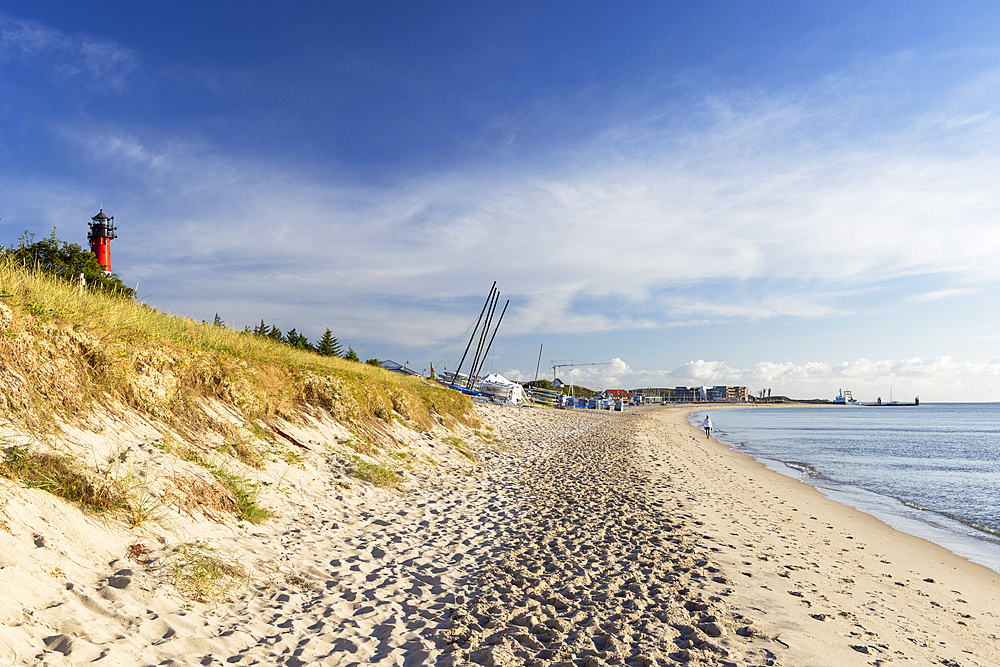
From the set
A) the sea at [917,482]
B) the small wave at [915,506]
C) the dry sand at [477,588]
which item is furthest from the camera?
the small wave at [915,506]

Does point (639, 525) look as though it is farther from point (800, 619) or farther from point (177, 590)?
point (177, 590)

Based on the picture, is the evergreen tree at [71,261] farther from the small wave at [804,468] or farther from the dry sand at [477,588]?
the small wave at [804,468]

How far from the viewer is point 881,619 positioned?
6602 millimetres

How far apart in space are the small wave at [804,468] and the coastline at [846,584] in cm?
882

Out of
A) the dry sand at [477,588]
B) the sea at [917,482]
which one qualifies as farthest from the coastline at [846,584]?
the sea at [917,482]

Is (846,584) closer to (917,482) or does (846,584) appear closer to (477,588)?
(477,588)

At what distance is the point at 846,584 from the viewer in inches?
310

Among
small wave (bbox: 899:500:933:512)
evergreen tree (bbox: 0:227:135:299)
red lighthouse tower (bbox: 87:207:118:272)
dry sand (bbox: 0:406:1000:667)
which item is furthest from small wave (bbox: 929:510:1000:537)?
red lighthouse tower (bbox: 87:207:118:272)

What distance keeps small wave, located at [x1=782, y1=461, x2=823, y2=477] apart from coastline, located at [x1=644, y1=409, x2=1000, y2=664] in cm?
882

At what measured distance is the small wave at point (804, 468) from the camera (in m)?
22.8

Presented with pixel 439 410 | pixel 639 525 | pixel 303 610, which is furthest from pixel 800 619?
pixel 439 410

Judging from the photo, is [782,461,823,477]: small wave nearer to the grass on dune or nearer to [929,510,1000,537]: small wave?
[929,510,1000,537]: small wave

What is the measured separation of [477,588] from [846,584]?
19.7 ft

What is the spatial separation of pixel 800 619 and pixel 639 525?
4.26 meters
